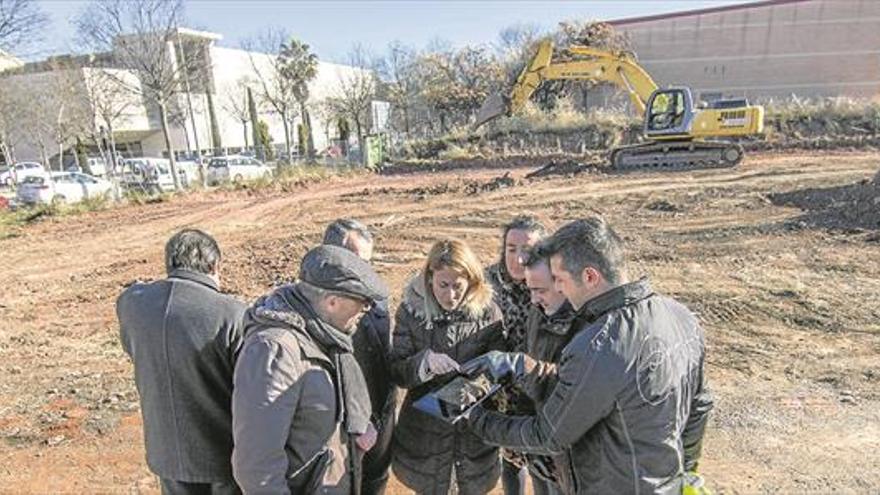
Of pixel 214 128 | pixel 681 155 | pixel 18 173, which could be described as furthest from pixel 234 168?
pixel 214 128

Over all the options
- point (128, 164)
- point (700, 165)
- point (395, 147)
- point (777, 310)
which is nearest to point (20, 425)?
point (777, 310)

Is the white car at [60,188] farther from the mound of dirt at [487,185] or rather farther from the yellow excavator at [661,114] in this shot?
the yellow excavator at [661,114]

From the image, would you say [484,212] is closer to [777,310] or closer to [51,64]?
[777,310]

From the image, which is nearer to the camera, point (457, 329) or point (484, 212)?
point (457, 329)

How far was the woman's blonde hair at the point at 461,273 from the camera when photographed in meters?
3.08

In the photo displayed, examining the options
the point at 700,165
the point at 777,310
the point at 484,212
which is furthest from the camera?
the point at 700,165

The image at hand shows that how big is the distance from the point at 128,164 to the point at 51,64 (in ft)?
32.9

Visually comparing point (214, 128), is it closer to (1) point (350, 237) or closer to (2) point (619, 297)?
(1) point (350, 237)

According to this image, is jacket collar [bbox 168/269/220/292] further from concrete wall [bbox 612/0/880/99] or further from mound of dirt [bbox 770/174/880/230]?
concrete wall [bbox 612/0/880/99]

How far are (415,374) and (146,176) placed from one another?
28.8 metres

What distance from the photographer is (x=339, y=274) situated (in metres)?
2.28

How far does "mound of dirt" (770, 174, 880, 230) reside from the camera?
1141 cm

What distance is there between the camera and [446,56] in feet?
155

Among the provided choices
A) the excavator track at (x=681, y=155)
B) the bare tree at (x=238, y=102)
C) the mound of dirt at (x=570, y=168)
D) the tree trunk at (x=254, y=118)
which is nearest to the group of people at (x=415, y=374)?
the mound of dirt at (x=570, y=168)
